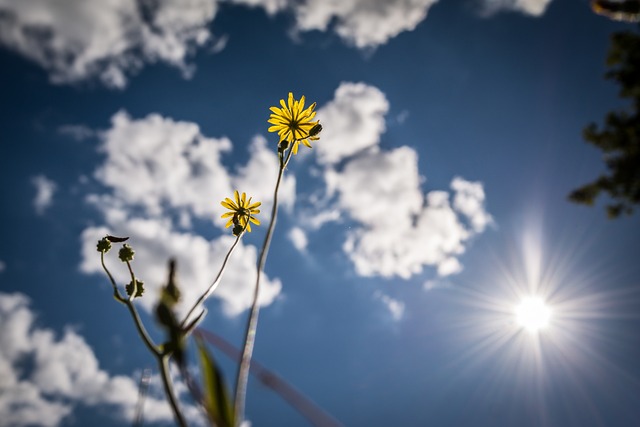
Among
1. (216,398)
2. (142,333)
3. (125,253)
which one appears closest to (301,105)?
(125,253)

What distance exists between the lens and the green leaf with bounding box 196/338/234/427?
0.66m

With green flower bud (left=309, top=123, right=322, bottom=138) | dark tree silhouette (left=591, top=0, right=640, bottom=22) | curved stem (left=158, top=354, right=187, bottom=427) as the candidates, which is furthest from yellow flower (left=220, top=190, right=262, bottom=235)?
dark tree silhouette (left=591, top=0, right=640, bottom=22)

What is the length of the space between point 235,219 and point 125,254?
39.5 inches

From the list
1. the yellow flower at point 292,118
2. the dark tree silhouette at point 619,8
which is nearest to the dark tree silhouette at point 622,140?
the dark tree silhouette at point 619,8

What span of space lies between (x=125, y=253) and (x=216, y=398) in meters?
1.29

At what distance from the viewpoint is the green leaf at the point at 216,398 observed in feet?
2.17

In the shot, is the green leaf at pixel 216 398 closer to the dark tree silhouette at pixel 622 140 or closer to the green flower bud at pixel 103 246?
the green flower bud at pixel 103 246

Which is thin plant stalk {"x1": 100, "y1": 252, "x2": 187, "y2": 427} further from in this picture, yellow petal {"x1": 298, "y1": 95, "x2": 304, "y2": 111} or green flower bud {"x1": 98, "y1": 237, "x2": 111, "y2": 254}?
yellow petal {"x1": 298, "y1": 95, "x2": 304, "y2": 111}

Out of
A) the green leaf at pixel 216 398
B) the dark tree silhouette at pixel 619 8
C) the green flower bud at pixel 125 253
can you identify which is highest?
the dark tree silhouette at pixel 619 8

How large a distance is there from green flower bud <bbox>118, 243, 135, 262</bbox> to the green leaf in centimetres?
112

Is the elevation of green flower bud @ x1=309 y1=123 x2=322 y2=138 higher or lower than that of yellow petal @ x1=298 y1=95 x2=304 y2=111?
lower

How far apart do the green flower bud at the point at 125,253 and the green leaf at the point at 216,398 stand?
112cm

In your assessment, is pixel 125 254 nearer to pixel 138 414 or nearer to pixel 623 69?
pixel 138 414

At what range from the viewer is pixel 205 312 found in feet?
3.84
